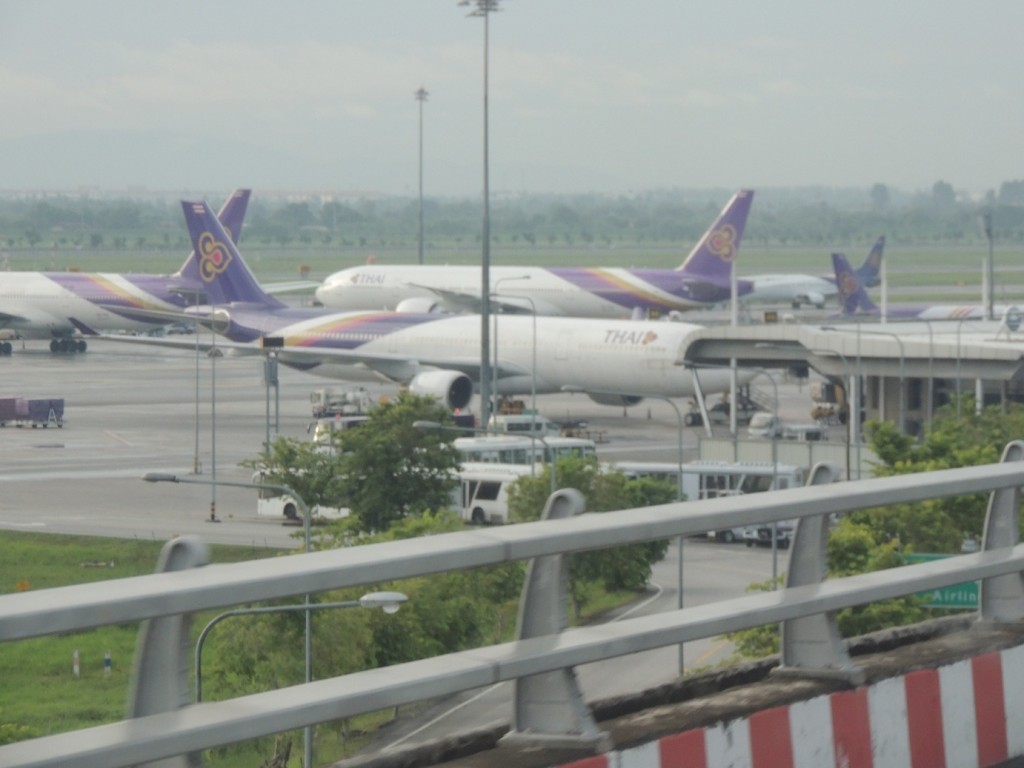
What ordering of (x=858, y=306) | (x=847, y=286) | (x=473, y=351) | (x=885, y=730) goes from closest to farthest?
(x=885, y=730), (x=473, y=351), (x=847, y=286), (x=858, y=306)

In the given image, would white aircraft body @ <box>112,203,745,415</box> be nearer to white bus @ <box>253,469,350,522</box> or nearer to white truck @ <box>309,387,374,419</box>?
white truck @ <box>309,387,374,419</box>

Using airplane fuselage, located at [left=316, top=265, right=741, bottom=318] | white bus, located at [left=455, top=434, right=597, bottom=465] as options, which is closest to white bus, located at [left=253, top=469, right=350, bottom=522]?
white bus, located at [left=455, top=434, right=597, bottom=465]

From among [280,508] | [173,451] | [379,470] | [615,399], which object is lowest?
[280,508]

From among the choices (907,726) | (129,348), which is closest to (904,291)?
(129,348)

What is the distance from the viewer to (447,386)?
2250 inches

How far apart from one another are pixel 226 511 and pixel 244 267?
33988 millimetres

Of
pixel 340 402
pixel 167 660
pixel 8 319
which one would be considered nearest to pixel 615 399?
pixel 340 402

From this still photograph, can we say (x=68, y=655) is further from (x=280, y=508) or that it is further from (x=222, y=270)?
(x=222, y=270)

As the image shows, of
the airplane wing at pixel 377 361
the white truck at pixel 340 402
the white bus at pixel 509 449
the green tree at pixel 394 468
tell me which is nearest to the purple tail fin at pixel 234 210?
the airplane wing at pixel 377 361

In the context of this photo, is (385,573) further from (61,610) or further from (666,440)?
(666,440)

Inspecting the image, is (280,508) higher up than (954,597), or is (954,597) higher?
(954,597)

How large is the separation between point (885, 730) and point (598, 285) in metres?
91.6

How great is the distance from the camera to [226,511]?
136 feet

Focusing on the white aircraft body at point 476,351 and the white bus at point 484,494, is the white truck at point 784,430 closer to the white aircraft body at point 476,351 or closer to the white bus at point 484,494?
the white aircraft body at point 476,351
